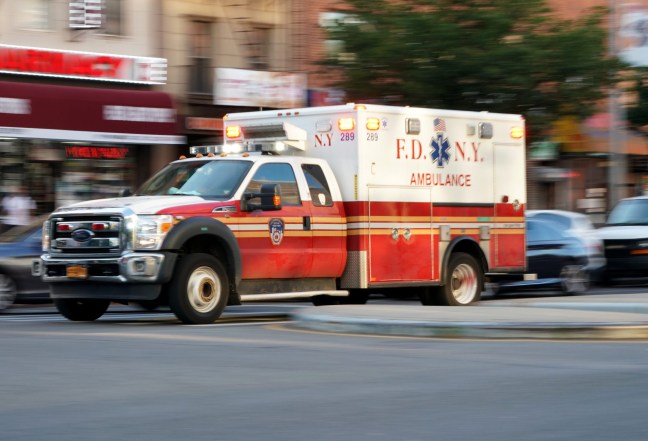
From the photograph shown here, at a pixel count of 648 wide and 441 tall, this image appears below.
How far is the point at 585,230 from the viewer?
928 inches

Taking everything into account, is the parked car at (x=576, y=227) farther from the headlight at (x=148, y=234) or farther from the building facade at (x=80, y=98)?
the headlight at (x=148, y=234)

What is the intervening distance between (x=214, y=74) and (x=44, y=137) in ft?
18.1

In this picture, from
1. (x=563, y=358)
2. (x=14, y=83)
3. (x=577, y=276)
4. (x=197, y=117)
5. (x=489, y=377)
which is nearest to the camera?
(x=489, y=377)

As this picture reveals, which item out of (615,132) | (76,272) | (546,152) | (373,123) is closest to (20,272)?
(76,272)

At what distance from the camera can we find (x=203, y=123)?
3106cm

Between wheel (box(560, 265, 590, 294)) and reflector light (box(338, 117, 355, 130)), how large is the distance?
24.8 ft

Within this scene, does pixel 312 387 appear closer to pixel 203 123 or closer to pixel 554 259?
pixel 554 259

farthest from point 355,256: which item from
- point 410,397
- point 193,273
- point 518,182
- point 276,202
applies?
point 410,397

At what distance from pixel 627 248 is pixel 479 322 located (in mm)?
13136

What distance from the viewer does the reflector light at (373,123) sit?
16.6 metres

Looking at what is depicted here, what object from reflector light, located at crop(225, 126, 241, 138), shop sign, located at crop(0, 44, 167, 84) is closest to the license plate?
reflector light, located at crop(225, 126, 241, 138)

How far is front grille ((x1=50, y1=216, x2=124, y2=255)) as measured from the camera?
47.2ft

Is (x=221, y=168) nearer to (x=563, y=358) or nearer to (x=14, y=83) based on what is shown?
(x=563, y=358)

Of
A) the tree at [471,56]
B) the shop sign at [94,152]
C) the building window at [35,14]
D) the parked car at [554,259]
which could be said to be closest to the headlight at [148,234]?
the parked car at [554,259]
